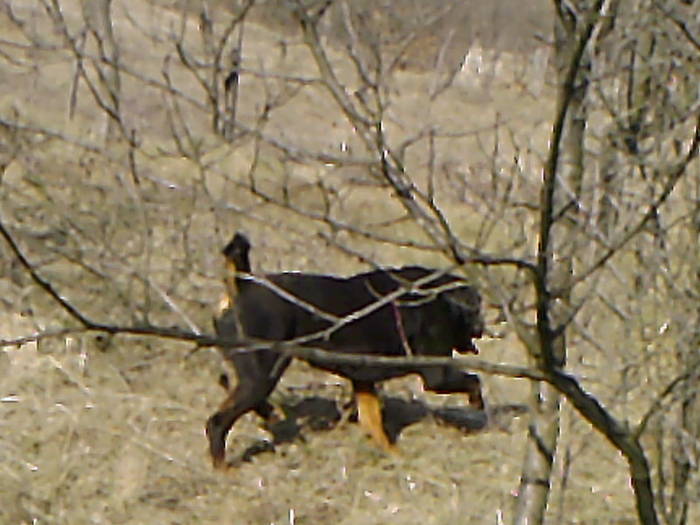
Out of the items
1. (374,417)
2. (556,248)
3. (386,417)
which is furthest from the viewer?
(386,417)

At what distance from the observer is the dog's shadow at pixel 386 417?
725cm

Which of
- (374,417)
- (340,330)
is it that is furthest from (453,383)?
(340,330)

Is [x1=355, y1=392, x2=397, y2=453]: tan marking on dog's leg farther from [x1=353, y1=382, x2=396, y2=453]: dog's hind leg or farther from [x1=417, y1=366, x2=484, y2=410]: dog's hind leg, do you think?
[x1=417, y1=366, x2=484, y2=410]: dog's hind leg

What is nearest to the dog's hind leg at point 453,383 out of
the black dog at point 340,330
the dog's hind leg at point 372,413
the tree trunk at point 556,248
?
the black dog at point 340,330

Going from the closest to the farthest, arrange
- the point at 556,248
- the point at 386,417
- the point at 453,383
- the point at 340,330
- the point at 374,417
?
the point at 556,248
the point at 340,330
the point at 374,417
the point at 453,383
the point at 386,417

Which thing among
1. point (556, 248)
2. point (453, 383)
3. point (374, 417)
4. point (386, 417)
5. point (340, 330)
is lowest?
point (386, 417)

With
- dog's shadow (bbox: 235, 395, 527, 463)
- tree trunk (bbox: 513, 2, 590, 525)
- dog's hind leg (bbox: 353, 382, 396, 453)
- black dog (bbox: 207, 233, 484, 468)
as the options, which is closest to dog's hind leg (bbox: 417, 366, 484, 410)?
black dog (bbox: 207, 233, 484, 468)

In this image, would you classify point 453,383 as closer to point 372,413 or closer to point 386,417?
point 372,413

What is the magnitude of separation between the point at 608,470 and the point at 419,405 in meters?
1.71

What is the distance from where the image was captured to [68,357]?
26.6 feet

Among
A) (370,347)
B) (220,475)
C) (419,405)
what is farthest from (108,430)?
(419,405)

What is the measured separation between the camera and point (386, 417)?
771 cm

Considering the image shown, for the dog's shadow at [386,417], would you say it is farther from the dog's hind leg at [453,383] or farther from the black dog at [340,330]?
the black dog at [340,330]

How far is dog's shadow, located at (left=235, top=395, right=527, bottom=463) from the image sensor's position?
725cm
